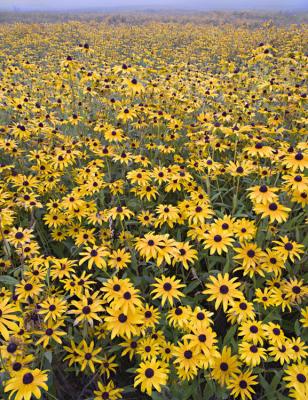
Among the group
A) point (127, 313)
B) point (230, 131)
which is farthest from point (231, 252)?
point (230, 131)

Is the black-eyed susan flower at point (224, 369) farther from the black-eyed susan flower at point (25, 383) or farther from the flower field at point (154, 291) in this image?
the black-eyed susan flower at point (25, 383)

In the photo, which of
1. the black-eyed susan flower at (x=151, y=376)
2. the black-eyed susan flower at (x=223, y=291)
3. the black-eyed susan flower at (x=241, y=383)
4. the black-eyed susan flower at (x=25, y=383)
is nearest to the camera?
the black-eyed susan flower at (x=25, y=383)

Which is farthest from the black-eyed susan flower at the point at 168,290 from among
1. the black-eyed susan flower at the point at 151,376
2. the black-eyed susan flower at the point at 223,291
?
the black-eyed susan flower at the point at 151,376

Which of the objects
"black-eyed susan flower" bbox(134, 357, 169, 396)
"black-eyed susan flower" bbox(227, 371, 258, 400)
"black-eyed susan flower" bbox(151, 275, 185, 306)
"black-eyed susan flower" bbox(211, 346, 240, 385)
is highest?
"black-eyed susan flower" bbox(151, 275, 185, 306)

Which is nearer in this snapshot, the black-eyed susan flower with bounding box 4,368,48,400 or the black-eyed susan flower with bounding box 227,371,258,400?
the black-eyed susan flower with bounding box 4,368,48,400

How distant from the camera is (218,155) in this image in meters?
5.23

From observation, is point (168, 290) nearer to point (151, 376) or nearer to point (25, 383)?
point (151, 376)

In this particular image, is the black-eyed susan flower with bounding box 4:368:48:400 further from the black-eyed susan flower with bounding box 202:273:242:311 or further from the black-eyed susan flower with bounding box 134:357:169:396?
the black-eyed susan flower with bounding box 202:273:242:311

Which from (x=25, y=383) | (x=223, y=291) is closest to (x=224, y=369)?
(x=223, y=291)

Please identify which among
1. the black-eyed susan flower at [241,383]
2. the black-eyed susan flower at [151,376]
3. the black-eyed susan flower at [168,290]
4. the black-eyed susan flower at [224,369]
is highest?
the black-eyed susan flower at [168,290]

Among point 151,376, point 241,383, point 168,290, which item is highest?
point 168,290

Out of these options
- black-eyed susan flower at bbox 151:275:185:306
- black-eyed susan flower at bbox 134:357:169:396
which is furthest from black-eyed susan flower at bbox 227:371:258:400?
black-eyed susan flower at bbox 151:275:185:306

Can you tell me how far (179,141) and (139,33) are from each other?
657 inches

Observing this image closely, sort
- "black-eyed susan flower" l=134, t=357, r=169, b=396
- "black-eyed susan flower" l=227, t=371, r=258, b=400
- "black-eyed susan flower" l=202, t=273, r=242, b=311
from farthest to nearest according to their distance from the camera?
"black-eyed susan flower" l=202, t=273, r=242, b=311
"black-eyed susan flower" l=227, t=371, r=258, b=400
"black-eyed susan flower" l=134, t=357, r=169, b=396
